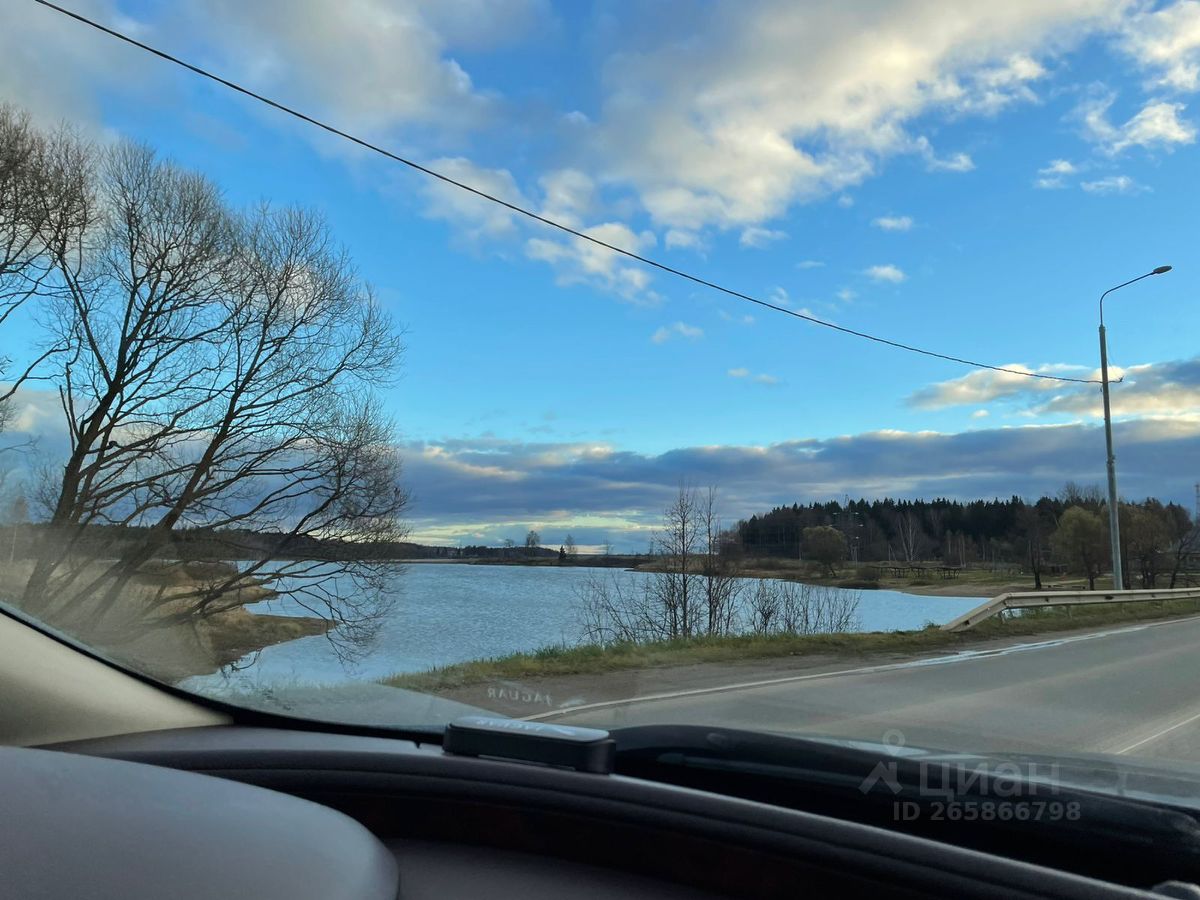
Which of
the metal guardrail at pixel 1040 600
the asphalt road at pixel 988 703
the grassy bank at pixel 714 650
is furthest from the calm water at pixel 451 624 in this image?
the asphalt road at pixel 988 703

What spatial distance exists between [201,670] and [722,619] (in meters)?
19.5

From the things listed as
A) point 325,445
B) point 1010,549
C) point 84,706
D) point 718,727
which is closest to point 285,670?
point 84,706

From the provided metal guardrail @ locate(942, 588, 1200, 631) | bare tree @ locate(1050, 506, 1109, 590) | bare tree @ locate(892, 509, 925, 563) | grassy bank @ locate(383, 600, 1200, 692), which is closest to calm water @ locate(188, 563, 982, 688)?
grassy bank @ locate(383, 600, 1200, 692)

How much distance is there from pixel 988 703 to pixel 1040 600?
16.7 m

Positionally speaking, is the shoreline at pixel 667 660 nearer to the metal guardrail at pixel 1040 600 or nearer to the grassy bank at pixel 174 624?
the metal guardrail at pixel 1040 600

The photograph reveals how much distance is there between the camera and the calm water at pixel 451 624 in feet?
18.5

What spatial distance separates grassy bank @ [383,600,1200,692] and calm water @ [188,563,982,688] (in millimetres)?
291

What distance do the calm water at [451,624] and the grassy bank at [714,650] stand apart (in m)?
0.29

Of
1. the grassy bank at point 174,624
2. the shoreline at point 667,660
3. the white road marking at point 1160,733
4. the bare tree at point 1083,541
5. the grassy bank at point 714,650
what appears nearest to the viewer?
the grassy bank at point 174,624

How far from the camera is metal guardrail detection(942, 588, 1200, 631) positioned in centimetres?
2018

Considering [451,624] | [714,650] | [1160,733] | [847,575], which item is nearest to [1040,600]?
[847,575]

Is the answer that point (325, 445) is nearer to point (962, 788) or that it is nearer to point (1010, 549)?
point (962, 788)

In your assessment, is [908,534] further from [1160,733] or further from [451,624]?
[451,624]

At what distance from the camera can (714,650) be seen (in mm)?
14234
